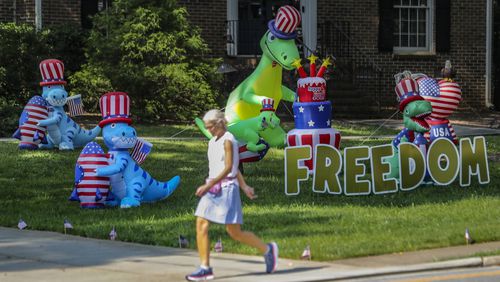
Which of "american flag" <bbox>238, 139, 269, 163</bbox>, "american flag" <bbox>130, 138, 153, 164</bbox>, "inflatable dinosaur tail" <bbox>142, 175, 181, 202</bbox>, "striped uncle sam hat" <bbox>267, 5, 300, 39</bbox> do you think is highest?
"striped uncle sam hat" <bbox>267, 5, 300, 39</bbox>

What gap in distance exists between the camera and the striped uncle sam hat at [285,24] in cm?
1662

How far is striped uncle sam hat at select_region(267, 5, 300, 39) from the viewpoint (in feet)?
54.5

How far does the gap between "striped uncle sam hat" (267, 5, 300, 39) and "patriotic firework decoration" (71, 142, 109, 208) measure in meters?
4.12

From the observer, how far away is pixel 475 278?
9.42 m

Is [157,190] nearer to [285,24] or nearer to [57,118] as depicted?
[285,24]

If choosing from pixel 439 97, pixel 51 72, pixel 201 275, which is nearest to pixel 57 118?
pixel 51 72

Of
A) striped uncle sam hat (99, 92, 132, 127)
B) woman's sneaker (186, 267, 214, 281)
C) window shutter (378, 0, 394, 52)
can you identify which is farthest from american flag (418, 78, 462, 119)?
window shutter (378, 0, 394, 52)

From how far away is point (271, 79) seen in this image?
16.6 metres

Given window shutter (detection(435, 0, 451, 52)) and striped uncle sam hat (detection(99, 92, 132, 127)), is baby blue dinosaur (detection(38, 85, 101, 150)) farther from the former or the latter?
window shutter (detection(435, 0, 451, 52))

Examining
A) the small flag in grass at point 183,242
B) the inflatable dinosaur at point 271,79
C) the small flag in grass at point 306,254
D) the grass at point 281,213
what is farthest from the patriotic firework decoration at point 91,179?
the small flag in grass at point 306,254

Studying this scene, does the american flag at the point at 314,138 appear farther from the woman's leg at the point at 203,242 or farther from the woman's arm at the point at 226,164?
the woman's leg at the point at 203,242

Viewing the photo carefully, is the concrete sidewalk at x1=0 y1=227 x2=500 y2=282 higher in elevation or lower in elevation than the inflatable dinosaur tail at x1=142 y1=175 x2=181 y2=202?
lower

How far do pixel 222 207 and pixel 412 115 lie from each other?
6778 mm

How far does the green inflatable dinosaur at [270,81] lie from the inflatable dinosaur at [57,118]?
359cm
